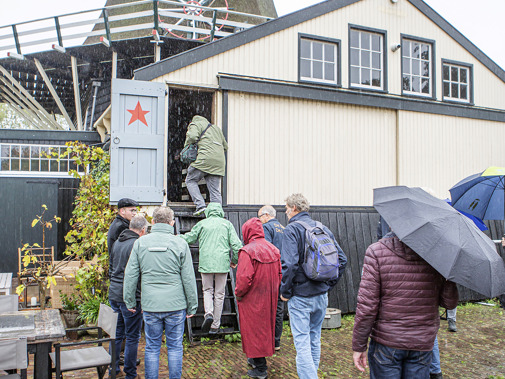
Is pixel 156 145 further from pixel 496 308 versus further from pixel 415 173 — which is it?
pixel 496 308

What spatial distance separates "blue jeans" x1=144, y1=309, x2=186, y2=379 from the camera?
4203mm

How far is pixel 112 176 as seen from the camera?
745cm

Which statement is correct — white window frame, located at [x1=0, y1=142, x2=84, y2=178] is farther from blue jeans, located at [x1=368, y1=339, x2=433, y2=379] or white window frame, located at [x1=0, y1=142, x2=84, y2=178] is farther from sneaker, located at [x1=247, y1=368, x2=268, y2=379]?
blue jeans, located at [x1=368, y1=339, x2=433, y2=379]

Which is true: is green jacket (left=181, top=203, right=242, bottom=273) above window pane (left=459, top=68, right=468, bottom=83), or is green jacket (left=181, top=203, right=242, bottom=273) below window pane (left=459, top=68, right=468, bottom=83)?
below

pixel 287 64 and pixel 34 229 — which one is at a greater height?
pixel 287 64

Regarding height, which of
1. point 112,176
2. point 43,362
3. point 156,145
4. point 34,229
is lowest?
point 43,362

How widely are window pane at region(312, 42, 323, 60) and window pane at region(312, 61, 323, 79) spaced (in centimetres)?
12

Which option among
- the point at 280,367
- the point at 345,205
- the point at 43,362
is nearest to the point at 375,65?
the point at 345,205

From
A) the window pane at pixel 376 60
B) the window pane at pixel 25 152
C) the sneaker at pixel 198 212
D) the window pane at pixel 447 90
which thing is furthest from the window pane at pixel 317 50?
the window pane at pixel 25 152

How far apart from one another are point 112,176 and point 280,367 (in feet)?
13.2

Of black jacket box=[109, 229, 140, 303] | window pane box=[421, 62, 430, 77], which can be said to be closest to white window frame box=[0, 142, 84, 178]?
black jacket box=[109, 229, 140, 303]

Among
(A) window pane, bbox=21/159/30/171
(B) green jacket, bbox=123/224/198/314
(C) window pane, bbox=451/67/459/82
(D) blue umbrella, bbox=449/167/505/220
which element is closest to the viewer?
(B) green jacket, bbox=123/224/198/314

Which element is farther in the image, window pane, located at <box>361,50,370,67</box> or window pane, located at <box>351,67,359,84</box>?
window pane, located at <box>361,50,370,67</box>

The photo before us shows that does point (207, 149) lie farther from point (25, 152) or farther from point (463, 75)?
point (25, 152)
